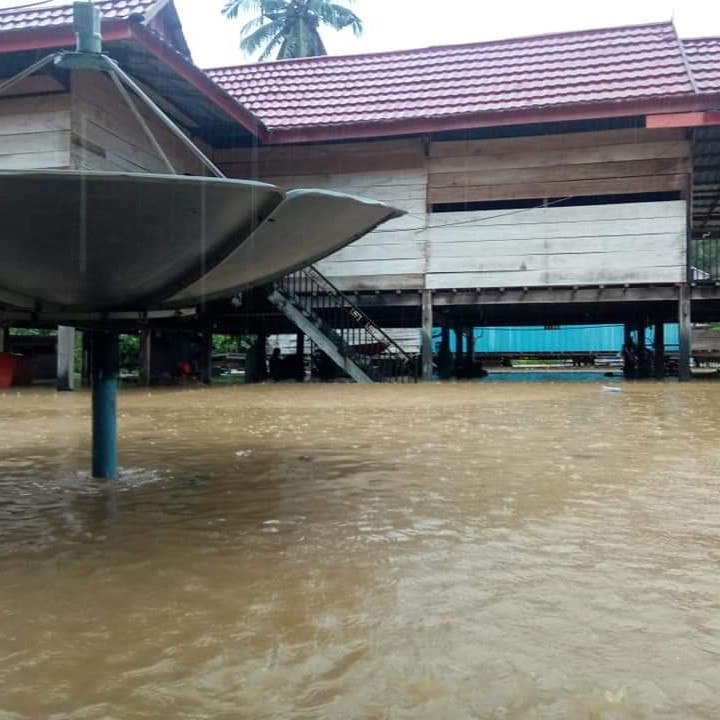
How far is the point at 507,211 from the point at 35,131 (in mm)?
8716

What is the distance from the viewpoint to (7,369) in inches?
527

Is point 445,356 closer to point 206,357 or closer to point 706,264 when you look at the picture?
point 206,357

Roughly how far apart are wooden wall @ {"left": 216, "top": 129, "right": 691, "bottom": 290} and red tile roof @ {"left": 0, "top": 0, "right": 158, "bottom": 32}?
5.06 meters

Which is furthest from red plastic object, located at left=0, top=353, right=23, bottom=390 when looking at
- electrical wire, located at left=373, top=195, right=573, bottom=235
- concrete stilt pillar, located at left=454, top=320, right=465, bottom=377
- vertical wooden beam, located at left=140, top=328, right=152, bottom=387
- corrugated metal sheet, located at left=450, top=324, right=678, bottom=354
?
corrugated metal sheet, located at left=450, top=324, right=678, bottom=354

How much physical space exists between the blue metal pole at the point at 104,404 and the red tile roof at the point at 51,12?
317 inches

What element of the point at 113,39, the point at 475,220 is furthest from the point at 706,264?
the point at 113,39

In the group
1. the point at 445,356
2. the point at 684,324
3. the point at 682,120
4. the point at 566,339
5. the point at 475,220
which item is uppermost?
the point at 682,120

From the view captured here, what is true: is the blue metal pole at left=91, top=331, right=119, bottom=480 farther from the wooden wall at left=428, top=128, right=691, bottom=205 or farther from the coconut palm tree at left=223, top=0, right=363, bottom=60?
the coconut palm tree at left=223, top=0, right=363, bottom=60

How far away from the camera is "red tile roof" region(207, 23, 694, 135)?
47.3ft

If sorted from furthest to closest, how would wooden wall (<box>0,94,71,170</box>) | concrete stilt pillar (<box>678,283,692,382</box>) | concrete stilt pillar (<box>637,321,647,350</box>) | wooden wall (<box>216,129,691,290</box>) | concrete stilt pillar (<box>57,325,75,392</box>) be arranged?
concrete stilt pillar (<box>637,321,647,350</box>) < wooden wall (<box>216,129,691,290</box>) < concrete stilt pillar (<box>678,283,692,382</box>) < concrete stilt pillar (<box>57,325,75,392</box>) < wooden wall (<box>0,94,71,170</box>)

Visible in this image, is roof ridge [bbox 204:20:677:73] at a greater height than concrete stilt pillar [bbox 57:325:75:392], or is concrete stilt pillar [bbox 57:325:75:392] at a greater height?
roof ridge [bbox 204:20:677:73]

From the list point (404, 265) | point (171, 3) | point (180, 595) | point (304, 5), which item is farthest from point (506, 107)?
point (304, 5)

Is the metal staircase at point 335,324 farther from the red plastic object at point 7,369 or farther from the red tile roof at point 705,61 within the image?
the red tile roof at point 705,61

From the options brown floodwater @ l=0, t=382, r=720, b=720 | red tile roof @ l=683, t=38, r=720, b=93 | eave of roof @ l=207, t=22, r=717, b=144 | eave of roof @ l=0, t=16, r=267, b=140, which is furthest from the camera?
red tile roof @ l=683, t=38, r=720, b=93
